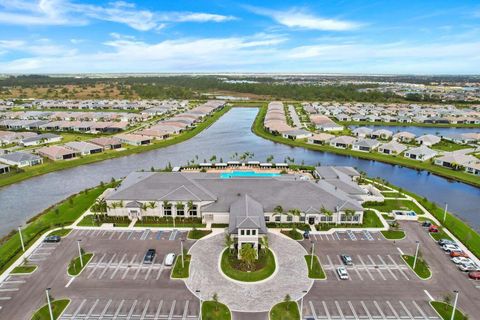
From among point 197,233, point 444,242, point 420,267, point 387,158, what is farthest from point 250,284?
point 387,158

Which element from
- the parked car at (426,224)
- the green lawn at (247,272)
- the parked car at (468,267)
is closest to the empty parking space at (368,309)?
the green lawn at (247,272)

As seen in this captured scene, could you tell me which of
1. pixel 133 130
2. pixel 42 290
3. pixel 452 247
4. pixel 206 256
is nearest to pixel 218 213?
pixel 206 256

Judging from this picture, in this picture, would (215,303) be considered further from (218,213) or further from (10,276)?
(10,276)

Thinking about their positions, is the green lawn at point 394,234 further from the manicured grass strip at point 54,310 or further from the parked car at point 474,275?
the manicured grass strip at point 54,310

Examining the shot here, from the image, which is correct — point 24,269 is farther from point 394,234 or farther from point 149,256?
point 394,234

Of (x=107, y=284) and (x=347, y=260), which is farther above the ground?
(x=347, y=260)
